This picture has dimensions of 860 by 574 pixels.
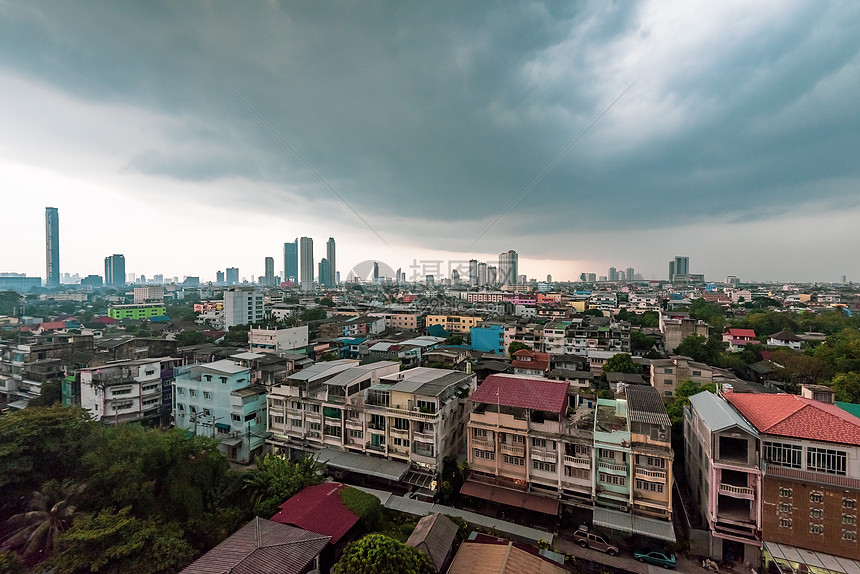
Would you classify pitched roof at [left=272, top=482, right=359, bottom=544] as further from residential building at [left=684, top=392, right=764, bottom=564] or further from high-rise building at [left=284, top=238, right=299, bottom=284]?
high-rise building at [left=284, top=238, right=299, bottom=284]

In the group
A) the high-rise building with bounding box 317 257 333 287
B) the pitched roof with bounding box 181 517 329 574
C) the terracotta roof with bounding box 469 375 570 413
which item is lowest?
the pitched roof with bounding box 181 517 329 574

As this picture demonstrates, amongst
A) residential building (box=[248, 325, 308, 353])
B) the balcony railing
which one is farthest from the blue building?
the balcony railing

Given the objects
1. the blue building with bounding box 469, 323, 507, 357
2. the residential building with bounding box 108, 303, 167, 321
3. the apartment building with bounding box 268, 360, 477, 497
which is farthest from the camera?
the residential building with bounding box 108, 303, 167, 321

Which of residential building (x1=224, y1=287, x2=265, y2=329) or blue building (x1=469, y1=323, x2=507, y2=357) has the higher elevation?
residential building (x1=224, y1=287, x2=265, y2=329)

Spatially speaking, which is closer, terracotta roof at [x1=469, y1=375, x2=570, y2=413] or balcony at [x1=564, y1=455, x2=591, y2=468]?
balcony at [x1=564, y1=455, x2=591, y2=468]

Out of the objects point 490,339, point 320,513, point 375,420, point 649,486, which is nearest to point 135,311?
point 490,339

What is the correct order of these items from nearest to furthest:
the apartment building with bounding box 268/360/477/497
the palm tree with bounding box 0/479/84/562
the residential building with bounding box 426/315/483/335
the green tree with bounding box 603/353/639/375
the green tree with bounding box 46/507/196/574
→ the green tree with bounding box 46/507/196/574, the palm tree with bounding box 0/479/84/562, the apartment building with bounding box 268/360/477/497, the green tree with bounding box 603/353/639/375, the residential building with bounding box 426/315/483/335

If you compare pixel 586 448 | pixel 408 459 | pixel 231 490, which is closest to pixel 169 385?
pixel 231 490
